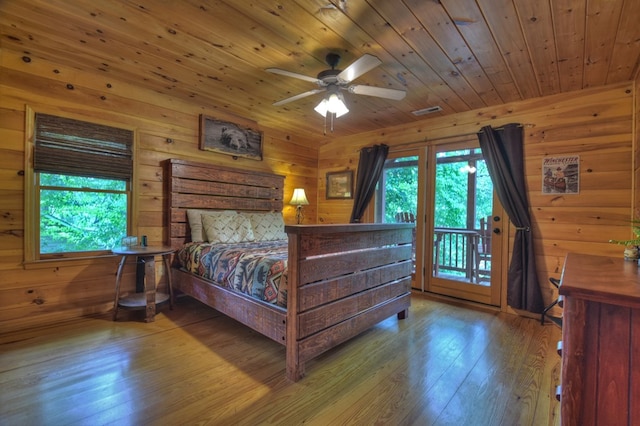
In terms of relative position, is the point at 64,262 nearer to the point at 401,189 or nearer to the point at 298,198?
the point at 298,198

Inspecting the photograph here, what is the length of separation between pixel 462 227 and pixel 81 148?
13.6 feet

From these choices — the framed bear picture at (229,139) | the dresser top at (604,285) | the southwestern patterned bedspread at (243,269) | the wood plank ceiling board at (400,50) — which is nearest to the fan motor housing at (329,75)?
the wood plank ceiling board at (400,50)

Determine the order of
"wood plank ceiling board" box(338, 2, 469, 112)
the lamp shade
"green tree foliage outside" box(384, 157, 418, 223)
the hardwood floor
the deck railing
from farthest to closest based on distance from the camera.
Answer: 1. the lamp shade
2. "green tree foliage outside" box(384, 157, 418, 223)
3. the deck railing
4. "wood plank ceiling board" box(338, 2, 469, 112)
5. the hardwood floor

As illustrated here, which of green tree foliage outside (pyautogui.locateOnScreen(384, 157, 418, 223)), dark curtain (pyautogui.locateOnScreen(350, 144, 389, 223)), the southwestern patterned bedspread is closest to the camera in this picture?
the southwestern patterned bedspread

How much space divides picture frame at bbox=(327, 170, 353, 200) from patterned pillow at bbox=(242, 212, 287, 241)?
1.21 m

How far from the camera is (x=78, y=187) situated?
281cm

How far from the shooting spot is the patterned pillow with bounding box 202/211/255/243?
10.8 feet

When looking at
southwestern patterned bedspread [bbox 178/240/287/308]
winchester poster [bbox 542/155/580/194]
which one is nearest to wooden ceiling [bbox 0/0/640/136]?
winchester poster [bbox 542/155/580/194]

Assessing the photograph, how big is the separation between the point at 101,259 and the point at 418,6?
3473 millimetres

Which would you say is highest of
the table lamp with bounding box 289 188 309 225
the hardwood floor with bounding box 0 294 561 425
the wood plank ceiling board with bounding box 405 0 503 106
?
the wood plank ceiling board with bounding box 405 0 503 106

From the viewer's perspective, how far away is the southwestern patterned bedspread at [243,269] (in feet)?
6.73

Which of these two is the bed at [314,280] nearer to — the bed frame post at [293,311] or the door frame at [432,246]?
the bed frame post at [293,311]

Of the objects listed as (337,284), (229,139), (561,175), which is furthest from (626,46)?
(229,139)

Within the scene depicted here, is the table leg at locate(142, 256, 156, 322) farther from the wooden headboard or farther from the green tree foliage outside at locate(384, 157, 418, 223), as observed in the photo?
the green tree foliage outside at locate(384, 157, 418, 223)
